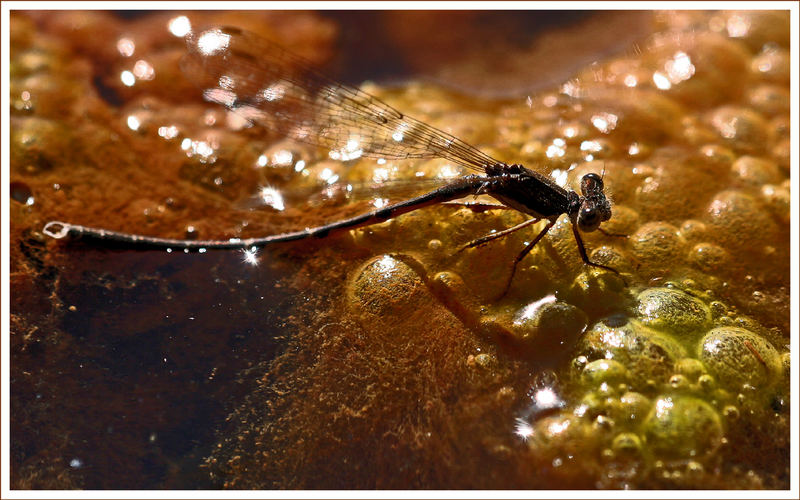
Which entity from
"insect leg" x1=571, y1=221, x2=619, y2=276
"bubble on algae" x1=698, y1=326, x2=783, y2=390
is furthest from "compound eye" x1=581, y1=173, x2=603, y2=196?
"bubble on algae" x1=698, y1=326, x2=783, y2=390

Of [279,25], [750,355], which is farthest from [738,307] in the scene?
[279,25]

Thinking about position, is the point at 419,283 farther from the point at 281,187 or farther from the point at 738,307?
the point at 738,307

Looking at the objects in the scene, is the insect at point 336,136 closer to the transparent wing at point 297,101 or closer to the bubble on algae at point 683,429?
the transparent wing at point 297,101

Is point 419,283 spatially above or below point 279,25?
below

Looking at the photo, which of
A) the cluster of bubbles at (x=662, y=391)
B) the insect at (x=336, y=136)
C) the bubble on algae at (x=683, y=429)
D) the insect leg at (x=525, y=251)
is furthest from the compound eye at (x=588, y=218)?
the bubble on algae at (x=683, y=429)

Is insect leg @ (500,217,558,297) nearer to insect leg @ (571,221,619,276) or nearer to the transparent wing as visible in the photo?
insect leg @ (571,221,619,276)
